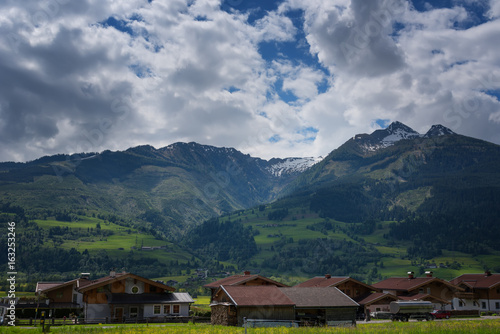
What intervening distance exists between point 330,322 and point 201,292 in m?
136

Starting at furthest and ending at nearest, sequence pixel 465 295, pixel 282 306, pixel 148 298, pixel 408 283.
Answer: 1. pixel 465 295
2. pixel 408 283
3. pixel 148 298
4. pixel 282 306

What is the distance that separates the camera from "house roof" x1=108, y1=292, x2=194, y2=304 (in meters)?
66.3

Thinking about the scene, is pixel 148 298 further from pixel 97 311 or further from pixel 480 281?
pixel 480 281

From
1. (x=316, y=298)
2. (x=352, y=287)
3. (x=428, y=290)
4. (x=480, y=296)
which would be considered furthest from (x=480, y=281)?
(x=316, y=298)

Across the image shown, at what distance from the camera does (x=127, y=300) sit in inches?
2623

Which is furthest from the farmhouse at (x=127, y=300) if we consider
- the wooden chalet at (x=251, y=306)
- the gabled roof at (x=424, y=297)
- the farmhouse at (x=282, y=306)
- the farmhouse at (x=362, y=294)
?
the gabled roof at (x=424, y=297)

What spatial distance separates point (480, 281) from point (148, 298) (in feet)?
230

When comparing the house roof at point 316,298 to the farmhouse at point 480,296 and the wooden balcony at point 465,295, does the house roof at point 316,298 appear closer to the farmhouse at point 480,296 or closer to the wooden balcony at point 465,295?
the wooden balcony at point 465,295

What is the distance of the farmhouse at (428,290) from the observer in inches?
3236

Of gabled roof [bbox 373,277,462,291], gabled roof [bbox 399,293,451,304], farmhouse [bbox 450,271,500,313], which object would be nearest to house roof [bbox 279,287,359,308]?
gabled roof [bbox 399,293,451,304]

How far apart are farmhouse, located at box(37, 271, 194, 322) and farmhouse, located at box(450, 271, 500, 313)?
57.9 m

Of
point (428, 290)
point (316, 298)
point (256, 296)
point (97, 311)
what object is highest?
point (256, 296)

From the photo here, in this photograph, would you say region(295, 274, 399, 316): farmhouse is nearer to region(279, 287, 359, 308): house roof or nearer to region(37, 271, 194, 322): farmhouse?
region(279, 287, 359, 308): house roof

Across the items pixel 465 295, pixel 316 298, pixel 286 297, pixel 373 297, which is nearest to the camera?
pixel 286 297
